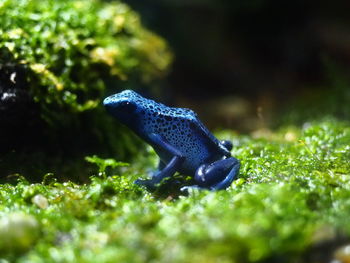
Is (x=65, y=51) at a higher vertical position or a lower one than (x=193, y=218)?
higher

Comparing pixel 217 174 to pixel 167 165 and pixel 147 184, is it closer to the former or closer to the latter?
pixel 167 165

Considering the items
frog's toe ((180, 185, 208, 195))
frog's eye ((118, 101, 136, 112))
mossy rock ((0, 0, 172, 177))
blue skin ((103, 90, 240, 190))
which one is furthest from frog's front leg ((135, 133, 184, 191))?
mossy rock ((0, 0, 172, 177))

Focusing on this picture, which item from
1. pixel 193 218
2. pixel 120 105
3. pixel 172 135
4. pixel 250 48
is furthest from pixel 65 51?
pixel 250 48

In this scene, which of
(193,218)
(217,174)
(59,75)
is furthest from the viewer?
(59,75)

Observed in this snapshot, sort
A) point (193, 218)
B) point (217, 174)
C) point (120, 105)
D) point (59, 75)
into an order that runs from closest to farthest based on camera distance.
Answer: point (193, 218), point (217, 174), point (120, 105), point (59, 75)

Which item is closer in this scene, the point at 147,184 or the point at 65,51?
the point at 147,184

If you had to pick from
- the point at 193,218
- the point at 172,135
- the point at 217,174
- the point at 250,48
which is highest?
the point at 250,48

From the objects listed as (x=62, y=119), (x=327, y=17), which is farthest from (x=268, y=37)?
(x=62, y=119)

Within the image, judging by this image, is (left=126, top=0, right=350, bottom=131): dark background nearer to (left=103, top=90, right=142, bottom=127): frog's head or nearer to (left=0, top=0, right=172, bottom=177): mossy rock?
(left=0, top=0, right=172, bottom=177): mossy rock
